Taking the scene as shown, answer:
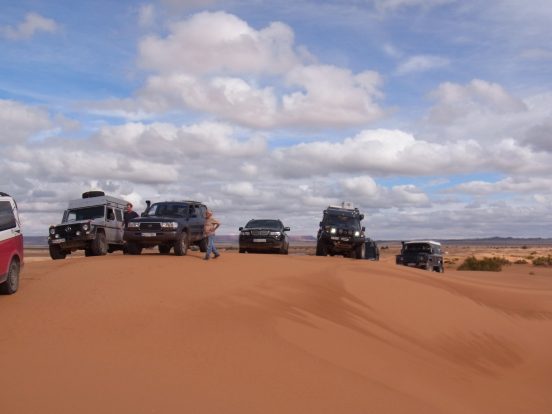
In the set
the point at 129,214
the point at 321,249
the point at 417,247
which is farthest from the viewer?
the point at 417,247

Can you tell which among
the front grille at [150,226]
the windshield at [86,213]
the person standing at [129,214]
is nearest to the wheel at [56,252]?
the windshield at [86,213]

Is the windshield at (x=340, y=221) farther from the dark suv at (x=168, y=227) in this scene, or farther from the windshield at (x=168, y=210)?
the windshield at (x=168, y=210)

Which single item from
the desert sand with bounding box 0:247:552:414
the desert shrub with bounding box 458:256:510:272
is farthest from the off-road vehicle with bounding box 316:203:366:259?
the desert shrub with bounding box 458:256:510:272

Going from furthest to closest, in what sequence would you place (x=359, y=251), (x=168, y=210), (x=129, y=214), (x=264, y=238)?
(x=359, y=251) → (x=264, y=238) → (x=129, y=214) → (x=168, y=210)

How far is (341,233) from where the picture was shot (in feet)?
85.7

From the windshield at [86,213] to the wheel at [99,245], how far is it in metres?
0.88

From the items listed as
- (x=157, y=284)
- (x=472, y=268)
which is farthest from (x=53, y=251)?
(x=472, y=268)

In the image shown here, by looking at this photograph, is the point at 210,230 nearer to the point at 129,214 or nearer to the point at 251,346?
the point at 129,214

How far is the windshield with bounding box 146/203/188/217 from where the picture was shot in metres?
20.8

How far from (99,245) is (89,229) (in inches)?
30.2

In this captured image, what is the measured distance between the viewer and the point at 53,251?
2148 cm

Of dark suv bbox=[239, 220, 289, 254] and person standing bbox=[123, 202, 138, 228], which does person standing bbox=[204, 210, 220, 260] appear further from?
dark suv bbox=[239, 220, 289, 254]

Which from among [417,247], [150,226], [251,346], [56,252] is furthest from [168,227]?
[417,247]

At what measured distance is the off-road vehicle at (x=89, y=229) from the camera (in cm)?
2070
